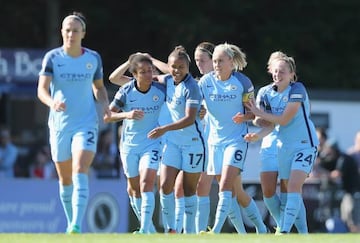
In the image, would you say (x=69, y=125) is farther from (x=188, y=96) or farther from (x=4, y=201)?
(x=4, y=201)

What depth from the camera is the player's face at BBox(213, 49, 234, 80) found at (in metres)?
18.0

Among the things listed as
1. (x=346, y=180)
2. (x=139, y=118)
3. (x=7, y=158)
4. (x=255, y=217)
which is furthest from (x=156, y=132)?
(x=7, y=158)

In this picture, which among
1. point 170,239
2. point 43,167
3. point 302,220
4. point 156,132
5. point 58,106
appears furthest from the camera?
point 43,167

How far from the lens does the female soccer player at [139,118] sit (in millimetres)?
17844

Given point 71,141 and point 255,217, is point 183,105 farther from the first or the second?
point 71,141

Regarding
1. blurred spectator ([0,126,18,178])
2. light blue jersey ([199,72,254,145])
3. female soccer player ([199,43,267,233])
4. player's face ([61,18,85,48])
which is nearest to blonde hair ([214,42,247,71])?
female soccer player ([199,43,267,233])

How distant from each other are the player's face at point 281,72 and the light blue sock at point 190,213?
1.87m

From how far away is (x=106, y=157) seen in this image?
27.6m

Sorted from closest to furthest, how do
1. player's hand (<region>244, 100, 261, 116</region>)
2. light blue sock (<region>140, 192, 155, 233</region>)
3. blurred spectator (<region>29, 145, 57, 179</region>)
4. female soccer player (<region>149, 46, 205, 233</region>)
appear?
1. light blue sock (<region>140, 192, 155, 233</region>)
2. player's hand (<region>244, 100, 261, 116</region>)
3. female soccer player (<region>149, 46, 205, 233</region>)
4. blurred spectator (<region>29, 145, 57, 179</region>)

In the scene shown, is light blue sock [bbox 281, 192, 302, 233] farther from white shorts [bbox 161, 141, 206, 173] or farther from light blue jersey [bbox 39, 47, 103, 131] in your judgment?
light blue jersey [bbox 39, 47, 103, 131]

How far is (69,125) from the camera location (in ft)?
54.7

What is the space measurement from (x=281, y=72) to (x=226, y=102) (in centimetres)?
76

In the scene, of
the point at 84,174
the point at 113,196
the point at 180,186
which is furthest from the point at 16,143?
the point at 84,174

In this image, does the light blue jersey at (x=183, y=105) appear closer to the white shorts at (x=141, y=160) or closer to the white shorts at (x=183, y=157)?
the white shorts at (x=183, y=157)
